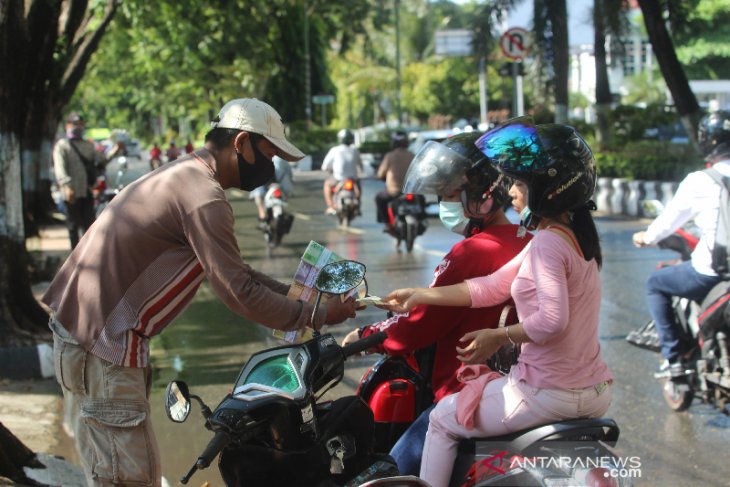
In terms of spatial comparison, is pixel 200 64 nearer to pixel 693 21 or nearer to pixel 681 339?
pixel 693 21

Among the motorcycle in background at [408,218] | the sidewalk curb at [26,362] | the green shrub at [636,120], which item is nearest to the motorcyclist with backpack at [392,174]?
the motorcycle in background at [408,218]

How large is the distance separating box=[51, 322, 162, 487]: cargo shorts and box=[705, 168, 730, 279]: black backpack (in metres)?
3.67

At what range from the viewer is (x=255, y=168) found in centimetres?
325

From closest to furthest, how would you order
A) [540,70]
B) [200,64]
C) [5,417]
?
1. [5,417]
2. [540,70]
3. [200,64]

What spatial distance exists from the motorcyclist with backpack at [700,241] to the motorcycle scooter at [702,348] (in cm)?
6

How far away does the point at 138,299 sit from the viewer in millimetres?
3102

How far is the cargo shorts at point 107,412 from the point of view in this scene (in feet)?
10.4

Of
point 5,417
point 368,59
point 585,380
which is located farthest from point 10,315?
point 368,59

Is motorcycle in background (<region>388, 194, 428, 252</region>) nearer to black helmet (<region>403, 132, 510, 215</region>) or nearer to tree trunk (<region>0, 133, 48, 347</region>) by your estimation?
tree trunk (<region>0, 133, 48, 347</region>)

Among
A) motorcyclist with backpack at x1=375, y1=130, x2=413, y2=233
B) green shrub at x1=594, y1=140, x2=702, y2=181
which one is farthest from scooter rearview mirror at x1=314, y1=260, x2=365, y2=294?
green shrub at x1=594, y1=140, x2=702, y2=181

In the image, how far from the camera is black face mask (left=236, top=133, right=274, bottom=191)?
126 inches

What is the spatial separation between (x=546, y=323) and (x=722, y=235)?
3.17 metres

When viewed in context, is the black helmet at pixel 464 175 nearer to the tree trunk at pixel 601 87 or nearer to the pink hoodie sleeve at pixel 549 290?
the pink hoodie sleeve at pixel 549 290

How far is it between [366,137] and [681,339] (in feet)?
129
